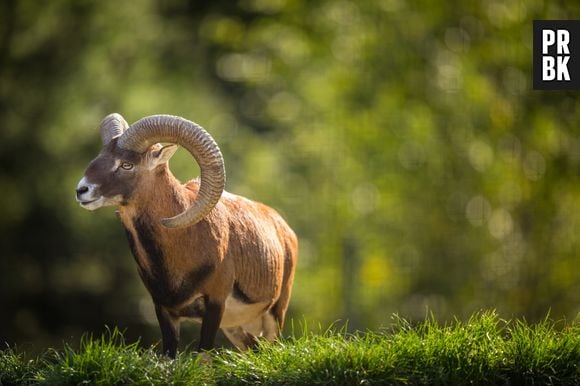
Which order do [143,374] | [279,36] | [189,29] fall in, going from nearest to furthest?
1. [143,374]
2. [279,36]
3. [189,29]

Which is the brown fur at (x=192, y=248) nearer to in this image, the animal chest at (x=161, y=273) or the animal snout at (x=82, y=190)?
the animal chest at (x=161, y=273)

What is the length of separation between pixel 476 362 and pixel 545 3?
16.3 meters

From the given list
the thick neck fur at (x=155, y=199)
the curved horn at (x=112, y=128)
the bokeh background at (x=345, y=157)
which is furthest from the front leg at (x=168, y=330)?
the bokeh background at (x=345, y=157)

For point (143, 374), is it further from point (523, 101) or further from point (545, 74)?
point (523, 101)

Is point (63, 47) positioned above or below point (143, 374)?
above

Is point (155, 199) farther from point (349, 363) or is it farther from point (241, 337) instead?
point (349, 363)

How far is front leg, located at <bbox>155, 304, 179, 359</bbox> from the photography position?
9898 mm

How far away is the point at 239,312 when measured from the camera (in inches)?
406

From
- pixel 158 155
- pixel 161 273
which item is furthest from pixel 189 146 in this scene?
pixel 161 273

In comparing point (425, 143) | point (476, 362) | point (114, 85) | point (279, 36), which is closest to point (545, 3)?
point (425, 143)

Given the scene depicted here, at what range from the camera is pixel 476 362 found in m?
10.0

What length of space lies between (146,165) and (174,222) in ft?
1.72

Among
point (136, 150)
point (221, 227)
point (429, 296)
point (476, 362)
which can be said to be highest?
point (136, 150)

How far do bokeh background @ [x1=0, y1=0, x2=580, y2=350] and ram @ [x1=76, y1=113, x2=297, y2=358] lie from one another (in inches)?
453
